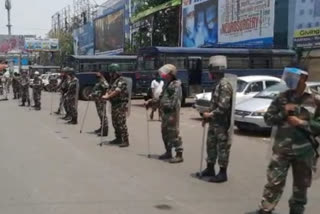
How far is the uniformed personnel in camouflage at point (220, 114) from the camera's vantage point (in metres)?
7.77

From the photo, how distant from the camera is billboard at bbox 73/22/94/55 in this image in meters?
64.7

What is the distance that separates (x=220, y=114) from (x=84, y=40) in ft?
203

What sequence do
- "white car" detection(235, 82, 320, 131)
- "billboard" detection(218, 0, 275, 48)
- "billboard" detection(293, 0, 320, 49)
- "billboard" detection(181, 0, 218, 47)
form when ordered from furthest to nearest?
"billboard" detection(181, 0, 218, 47) → "billboard" detection(218, 0, 275, 48) → "billboard" detection(293, 0, 320, 49) → "white car" detection(235, 82, 320, 131)

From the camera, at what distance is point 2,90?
37.1 meters

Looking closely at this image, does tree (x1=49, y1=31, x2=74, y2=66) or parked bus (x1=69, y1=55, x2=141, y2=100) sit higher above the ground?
tree (x1=49, y1=31, x2=74, y2=66)

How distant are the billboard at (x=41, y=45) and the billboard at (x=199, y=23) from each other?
1806 inches

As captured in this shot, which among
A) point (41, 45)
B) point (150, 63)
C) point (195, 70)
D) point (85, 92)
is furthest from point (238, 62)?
point (41, 45)

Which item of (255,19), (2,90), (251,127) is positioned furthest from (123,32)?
(251,127)

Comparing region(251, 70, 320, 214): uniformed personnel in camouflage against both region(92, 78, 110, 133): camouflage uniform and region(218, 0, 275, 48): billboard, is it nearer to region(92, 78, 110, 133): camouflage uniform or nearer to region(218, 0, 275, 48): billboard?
region(92, 78, 110, 133): camouflage uniform

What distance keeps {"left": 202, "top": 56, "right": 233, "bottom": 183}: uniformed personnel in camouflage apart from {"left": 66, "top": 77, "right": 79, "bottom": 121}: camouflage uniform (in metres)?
9.54

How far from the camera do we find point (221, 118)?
25.6 ft

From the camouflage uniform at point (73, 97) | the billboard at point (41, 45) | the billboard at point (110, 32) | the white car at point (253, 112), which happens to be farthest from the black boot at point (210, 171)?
the billboard at point (41, 45)

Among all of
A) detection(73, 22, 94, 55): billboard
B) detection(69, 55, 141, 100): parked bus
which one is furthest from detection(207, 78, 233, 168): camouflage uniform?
detection(73, 22, 94, 55): billboard

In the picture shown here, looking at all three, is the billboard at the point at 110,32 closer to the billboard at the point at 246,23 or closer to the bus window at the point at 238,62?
the billboard at the point at 246,23
